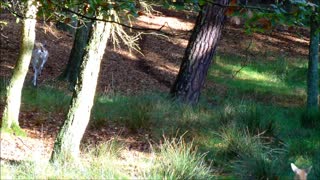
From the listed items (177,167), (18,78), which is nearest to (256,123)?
(177,167)

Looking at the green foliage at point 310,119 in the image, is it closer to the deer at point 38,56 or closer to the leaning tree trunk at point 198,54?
the leaning tree trunk at point 198,54

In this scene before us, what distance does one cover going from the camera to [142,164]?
8.15 meters

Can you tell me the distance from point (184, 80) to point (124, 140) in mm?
3196

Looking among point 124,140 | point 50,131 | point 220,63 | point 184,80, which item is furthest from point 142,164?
point 220,63

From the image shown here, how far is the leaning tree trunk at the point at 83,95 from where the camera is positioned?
7531 millimetres

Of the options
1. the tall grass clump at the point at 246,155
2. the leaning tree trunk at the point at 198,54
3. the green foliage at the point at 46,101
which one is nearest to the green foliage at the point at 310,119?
the leaning tree trunk at the point at 198,54

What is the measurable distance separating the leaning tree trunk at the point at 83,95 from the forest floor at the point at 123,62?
117cm

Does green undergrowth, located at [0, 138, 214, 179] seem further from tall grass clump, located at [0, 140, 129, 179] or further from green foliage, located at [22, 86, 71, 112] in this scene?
green foliage, located at [22, 86, 71, 112]

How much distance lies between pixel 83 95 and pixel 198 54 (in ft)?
17.8

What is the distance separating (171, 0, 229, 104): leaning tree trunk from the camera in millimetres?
12500

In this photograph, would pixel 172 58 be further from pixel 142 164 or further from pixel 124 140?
pixel 142 164

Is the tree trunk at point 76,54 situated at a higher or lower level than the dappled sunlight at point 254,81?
higher

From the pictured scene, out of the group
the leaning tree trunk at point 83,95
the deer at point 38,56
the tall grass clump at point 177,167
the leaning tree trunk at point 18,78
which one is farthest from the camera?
the deer at point 38,56

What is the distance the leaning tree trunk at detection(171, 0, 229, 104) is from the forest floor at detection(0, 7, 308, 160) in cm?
48
